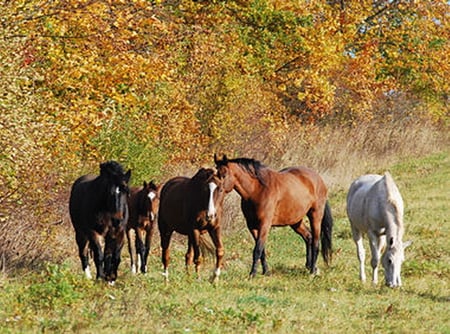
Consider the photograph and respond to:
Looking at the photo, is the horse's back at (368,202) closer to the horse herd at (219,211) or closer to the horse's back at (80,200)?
the horse herd at (219,211)


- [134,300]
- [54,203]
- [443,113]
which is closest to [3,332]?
[134,300]

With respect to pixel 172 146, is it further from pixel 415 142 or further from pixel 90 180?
pixel 415 142

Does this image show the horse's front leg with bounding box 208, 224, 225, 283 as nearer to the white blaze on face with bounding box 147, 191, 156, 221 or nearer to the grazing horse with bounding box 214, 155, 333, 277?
the grazing horse with bounding box 214, 155, 333, 277

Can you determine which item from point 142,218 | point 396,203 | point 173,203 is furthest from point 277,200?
point 142,218

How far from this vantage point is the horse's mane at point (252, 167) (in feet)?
46.4

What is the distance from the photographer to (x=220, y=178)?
523 inches

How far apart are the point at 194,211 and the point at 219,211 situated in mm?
386

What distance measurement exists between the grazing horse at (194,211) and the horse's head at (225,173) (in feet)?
0.59

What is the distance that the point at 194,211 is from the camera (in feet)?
43.7

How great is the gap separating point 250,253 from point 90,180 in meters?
4.68

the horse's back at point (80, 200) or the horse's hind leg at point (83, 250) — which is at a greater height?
the horse's back at point (80, 200)

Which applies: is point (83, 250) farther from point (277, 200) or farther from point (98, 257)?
point (277, 200)

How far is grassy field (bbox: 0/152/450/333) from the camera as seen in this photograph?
8.95 m

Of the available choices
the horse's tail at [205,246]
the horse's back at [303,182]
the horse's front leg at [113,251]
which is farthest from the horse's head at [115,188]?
the horse's back at [303,182]
